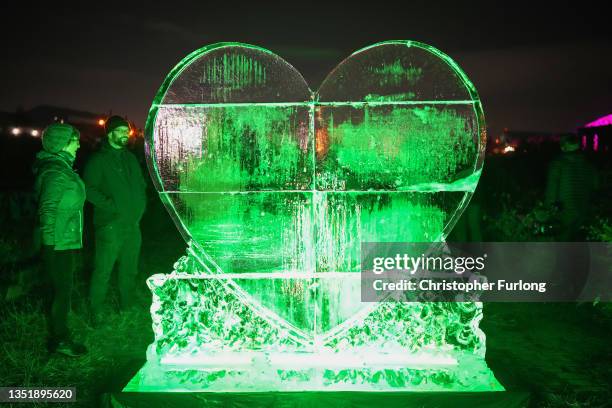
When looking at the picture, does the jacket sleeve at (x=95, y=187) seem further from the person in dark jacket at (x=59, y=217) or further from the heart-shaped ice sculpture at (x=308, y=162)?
the heart-shaped ice sculpture at (x=308, y=162)

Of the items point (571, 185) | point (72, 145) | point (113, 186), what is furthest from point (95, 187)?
point (571, 185)

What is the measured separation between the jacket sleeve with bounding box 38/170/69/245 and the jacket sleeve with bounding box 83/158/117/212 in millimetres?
750

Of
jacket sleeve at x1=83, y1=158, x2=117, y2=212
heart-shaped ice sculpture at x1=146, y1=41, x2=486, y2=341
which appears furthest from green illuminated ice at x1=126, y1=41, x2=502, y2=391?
jacket sleeve at x1=83, y1=158, x2=117, y2=212

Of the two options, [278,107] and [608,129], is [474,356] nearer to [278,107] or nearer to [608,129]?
[278,107]

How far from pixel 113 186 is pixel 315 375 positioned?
2172 mm

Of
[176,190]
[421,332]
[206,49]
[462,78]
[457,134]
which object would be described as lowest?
[421,332]

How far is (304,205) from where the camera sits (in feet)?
10.2

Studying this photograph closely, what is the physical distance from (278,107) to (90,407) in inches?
73.9

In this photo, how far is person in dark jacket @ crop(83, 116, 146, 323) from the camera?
13.4ft

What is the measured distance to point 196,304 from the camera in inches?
124

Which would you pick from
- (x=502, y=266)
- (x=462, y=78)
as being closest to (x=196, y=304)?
(x=462, y=78)

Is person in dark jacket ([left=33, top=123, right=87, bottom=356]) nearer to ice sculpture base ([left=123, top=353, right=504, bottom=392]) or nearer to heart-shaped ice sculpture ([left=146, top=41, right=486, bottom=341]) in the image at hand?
heart-shaped ice sculpture ([left=146, top=41, right=486, bottom=341])

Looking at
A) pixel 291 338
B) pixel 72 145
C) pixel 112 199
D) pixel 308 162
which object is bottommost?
pixel 291 338

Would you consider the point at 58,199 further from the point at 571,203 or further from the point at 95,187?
the point at 571,203
